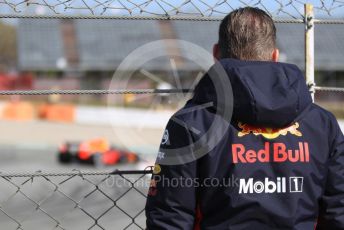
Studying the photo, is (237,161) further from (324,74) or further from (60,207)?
(324,74)

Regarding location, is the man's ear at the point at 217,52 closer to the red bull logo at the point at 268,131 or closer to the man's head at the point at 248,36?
the man's head at the point at 248,36

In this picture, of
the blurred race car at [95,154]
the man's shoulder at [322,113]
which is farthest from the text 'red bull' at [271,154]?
the blurred race car at [95,154]

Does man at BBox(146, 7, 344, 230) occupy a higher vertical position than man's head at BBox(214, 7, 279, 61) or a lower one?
lower

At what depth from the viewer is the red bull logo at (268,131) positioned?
176 centimetres

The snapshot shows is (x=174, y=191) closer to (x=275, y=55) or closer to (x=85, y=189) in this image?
(x=275, y=55)

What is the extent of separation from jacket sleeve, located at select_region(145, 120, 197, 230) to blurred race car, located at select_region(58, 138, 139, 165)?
509 inches

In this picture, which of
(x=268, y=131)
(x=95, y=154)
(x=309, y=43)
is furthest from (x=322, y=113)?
(x=95, y=154)

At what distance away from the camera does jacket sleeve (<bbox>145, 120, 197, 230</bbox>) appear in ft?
5.61

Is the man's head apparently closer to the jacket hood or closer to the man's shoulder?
the jacket hood

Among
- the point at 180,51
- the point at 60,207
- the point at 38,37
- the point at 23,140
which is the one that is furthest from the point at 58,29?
the point at 180,51

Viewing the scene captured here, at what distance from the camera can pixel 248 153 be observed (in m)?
1.74

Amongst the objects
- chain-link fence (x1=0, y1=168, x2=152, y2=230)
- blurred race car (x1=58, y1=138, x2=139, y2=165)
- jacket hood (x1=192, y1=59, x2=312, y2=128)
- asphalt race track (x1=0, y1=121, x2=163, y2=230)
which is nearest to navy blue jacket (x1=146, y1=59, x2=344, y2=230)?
jacket hood (x1=192, y1=59, x2=312, y2=128)

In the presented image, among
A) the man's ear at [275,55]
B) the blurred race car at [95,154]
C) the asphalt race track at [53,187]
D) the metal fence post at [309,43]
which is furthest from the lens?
the blurred race car at [95,154]

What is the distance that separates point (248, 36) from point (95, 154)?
13543 mm
